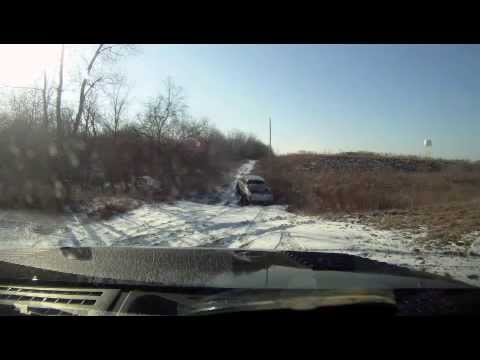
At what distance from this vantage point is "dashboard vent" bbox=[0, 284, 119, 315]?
2.41 m

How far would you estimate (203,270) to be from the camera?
310 cm

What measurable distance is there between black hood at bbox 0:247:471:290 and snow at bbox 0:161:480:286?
10.6 feet

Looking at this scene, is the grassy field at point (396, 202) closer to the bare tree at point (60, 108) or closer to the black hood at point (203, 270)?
the black hood at point (203, 270)

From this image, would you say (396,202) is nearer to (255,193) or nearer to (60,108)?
(255,193)

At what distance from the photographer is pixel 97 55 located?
1856 cm

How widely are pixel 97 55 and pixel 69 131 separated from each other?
468 cm

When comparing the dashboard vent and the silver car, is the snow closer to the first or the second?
the silver car

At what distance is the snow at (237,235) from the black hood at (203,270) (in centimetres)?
324

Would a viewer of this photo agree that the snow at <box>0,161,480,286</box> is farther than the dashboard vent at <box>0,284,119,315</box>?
Yes

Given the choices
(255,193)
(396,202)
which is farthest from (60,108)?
(396,202)

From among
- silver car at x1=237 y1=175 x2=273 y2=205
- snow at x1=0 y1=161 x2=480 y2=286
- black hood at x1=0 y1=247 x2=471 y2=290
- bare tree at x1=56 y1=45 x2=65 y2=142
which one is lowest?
snow at x1=0 y1=161 x2=480 y2=286

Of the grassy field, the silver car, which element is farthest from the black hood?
the silver car

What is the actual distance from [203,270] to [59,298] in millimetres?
1173
